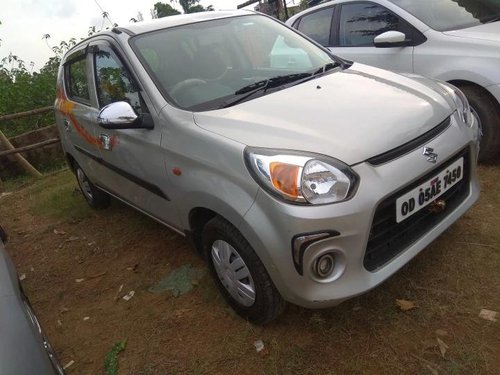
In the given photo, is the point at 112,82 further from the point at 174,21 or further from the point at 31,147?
the point at 31,147

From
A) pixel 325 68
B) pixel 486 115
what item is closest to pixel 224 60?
pixel 325 68

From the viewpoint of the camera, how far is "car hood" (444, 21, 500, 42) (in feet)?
11.9

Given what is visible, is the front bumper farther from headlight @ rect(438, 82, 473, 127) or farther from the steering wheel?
the steering wheel

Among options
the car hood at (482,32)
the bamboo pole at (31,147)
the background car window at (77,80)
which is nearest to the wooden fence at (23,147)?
the bamboo pole at (31,147)

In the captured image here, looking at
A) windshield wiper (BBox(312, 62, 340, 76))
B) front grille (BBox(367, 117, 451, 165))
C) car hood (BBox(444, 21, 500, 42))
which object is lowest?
front grille (BBox(367, 117, 451, 165))

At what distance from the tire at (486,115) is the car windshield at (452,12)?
671mm

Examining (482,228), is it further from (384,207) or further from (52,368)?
(52,368)

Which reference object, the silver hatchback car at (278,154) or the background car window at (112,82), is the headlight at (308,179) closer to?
the silver hatchback car at (278,154)

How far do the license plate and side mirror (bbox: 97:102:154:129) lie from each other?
4.76 feet

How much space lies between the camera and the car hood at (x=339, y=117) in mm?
2090

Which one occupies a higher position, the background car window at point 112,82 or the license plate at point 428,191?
the background car window at point 112,82

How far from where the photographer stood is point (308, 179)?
1.98 metres

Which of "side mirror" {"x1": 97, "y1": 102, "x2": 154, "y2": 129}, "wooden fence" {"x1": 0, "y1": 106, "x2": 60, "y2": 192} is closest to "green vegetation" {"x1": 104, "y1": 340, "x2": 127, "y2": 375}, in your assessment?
"side mirror" {"x1": 97, "y1": 102, "x2": 154, "y2": 129}

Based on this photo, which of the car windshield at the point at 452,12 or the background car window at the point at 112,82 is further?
the car windshield at the point at 452,12
